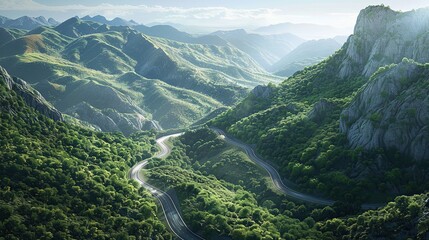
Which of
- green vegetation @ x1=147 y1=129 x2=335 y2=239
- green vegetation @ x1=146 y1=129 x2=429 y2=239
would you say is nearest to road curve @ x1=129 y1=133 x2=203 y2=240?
green vegetation @ x1=146 y1=129 x2=429 y2=239

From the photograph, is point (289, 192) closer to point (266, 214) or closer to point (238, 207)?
point (266, 214)

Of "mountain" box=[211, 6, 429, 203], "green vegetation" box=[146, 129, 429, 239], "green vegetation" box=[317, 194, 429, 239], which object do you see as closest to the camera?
"green vegetation" box=[317, 194, 429, 239]

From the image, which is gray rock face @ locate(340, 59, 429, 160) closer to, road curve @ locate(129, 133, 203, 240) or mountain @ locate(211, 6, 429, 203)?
mountain @ locate(211, 6, 429, 203)

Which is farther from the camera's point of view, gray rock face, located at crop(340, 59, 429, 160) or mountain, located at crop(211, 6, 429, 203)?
gray rock face, located at crop(340, 59, 429, 160)

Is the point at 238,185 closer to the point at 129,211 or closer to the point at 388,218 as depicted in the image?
the point at 129,211

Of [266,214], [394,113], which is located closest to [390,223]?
[266,214]

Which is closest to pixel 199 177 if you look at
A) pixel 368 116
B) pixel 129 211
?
pixel 129 211
